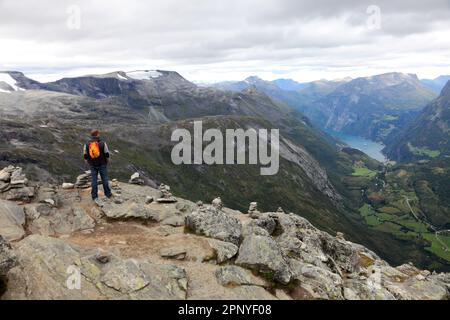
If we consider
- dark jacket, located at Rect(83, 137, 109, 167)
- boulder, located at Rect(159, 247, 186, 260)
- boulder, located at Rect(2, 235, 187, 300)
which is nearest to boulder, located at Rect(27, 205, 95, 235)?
dark jacket, located at Rect(83, 137, 109, 167)

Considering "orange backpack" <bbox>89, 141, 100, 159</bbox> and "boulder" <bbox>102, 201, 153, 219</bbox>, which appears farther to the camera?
"boulder" <bbox>102, 201, 153, 219</bbox>

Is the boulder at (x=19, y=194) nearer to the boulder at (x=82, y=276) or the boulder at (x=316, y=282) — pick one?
the boulder at (x=82, y=276)

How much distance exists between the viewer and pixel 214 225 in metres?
32.5

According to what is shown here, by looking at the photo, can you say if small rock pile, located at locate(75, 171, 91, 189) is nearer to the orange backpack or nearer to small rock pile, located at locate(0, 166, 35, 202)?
small rock pile, located at locate(0, 166, 35, 202)

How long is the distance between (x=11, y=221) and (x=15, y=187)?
890cm

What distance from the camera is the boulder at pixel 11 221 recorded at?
28.7m

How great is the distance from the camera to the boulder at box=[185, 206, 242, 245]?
104 feet

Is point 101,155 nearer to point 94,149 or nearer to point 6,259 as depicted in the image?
point 94,149

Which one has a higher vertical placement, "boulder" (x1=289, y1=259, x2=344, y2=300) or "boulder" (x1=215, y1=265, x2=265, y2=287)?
"boulder" (x1=215, y1=265, x2=265, y2=287)

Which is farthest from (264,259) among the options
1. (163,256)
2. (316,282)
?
(163,256)

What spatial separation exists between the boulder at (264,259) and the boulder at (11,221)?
16.3 meters

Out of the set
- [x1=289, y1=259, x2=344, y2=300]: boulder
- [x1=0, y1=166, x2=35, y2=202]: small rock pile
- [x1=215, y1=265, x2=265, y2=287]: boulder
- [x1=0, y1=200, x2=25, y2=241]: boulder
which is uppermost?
[x1=0, y1=166, x2=35, y2=202]: small rock pile

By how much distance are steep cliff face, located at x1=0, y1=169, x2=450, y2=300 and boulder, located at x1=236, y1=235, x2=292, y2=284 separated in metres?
0.07
